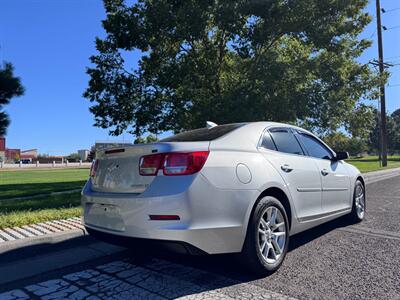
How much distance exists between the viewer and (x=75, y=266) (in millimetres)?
4367

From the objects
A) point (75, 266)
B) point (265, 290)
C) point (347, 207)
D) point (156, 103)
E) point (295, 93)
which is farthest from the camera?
point (156, 103)

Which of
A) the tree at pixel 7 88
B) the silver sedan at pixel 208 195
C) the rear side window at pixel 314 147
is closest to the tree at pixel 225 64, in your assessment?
the tree at pixel 7 88

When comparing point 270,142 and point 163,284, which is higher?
point 270,142

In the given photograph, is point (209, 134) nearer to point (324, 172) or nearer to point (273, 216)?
point (273, 216)

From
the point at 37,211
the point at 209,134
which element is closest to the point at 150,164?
the point at 209,134

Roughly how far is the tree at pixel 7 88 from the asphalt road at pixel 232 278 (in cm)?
568

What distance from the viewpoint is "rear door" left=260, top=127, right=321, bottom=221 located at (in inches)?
168

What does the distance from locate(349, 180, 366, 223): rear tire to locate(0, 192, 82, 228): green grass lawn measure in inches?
188

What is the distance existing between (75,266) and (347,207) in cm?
403

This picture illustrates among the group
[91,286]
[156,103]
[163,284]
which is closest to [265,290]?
[163,284]

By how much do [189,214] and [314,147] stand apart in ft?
9.29

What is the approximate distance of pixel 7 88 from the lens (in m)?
8.77

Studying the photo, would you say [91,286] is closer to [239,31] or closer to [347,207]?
[347,207]

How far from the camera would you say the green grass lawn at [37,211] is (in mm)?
6188
